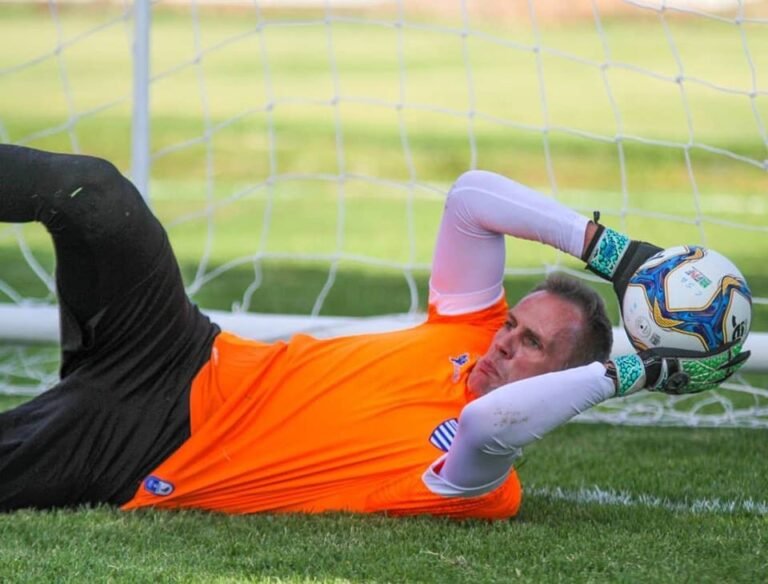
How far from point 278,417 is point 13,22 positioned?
23.7 m

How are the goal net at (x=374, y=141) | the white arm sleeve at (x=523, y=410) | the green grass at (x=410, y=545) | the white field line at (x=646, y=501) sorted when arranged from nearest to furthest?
the green grass at (x=410, y=545)
the white arm sleeve at (x=523, y=410)
the white field line at (x=646, y=501)
the goal net at (x=374, y=141)

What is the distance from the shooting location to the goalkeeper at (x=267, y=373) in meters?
Result: 3.53

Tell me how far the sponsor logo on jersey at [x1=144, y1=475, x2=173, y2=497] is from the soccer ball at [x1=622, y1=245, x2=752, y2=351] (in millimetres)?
1265

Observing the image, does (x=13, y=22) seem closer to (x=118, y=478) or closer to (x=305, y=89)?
(x=305, y=89)

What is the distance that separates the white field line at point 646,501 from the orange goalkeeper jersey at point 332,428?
44 cm

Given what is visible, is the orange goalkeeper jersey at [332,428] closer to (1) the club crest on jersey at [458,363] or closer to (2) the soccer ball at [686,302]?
(1) the club crest on jersey at [458,363]

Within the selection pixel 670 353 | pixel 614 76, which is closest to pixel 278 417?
pixel 670 353

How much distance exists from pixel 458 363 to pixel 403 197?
7.07 meters

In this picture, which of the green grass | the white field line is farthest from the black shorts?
the white field line

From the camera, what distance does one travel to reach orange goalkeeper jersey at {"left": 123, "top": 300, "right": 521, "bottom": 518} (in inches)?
141

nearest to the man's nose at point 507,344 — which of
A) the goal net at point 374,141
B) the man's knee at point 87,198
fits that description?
the man's knee at point 87,198

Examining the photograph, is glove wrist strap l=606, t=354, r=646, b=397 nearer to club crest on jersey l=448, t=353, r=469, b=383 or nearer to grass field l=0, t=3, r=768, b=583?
grass field l=0, t=3, r=768, b=583

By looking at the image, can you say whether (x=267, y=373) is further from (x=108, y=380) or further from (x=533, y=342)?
(x=533, y=342)

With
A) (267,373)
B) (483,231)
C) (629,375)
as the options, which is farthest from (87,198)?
(629,375)
